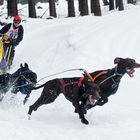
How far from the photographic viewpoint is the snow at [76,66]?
824 cm

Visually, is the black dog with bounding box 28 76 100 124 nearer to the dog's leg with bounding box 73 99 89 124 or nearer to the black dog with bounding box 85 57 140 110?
the dog's leg with bounding box 73 99 89 124

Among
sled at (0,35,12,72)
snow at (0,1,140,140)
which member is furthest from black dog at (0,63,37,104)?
sled at (0,35,12,72)

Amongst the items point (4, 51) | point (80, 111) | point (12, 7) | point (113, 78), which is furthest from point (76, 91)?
point (12, 7)

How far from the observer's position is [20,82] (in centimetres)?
1117

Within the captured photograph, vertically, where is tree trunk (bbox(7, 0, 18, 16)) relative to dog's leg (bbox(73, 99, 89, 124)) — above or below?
above

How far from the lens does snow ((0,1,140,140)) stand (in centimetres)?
824

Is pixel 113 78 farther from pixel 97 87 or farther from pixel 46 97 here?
pixel 46 97

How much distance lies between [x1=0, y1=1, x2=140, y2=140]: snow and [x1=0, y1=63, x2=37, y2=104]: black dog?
18cm

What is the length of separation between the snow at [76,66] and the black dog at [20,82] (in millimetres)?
178

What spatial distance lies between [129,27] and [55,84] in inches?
301

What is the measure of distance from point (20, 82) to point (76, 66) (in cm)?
308

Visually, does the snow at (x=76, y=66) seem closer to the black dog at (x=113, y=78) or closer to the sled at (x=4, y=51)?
the black dog at (x=113, y=78)

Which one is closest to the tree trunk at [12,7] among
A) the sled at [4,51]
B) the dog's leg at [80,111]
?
the sled at [4,51]

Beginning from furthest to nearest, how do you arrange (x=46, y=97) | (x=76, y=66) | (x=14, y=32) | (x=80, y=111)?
(x=14, y=32), (x=76, y=66), (x=46, y=97), (x=80, y=111)
